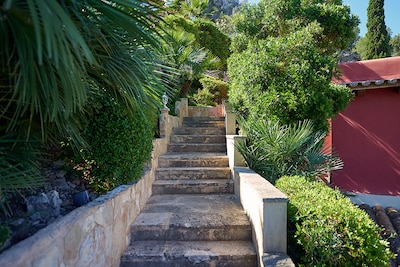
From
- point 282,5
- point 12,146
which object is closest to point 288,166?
point 12,146

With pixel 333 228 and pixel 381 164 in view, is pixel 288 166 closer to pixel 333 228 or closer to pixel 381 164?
pixel 333 228

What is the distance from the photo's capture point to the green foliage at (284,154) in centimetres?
389

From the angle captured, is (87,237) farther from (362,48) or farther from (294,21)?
(362,48)

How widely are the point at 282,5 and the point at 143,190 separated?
514 cm

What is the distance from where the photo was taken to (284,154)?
12.8ft

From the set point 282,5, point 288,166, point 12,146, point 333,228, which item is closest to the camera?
point 12,146

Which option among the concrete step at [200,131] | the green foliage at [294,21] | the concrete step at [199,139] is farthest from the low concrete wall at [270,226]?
the green foliage at [294,21]

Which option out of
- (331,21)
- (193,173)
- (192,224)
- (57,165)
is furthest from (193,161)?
(331,21)

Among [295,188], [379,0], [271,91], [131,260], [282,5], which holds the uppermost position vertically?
[379,0]

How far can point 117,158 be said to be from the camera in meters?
2.88

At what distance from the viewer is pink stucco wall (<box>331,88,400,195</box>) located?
19.8ft

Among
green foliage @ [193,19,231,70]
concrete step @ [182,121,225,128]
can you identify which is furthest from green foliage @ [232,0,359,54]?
green foliage @ [193,19,231,70]

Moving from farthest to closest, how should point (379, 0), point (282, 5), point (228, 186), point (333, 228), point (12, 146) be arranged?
point (379, 0)
point (282, 5)
point (228, 186)
point (333, 228)
point (12, 146)

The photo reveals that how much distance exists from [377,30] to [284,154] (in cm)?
1317
